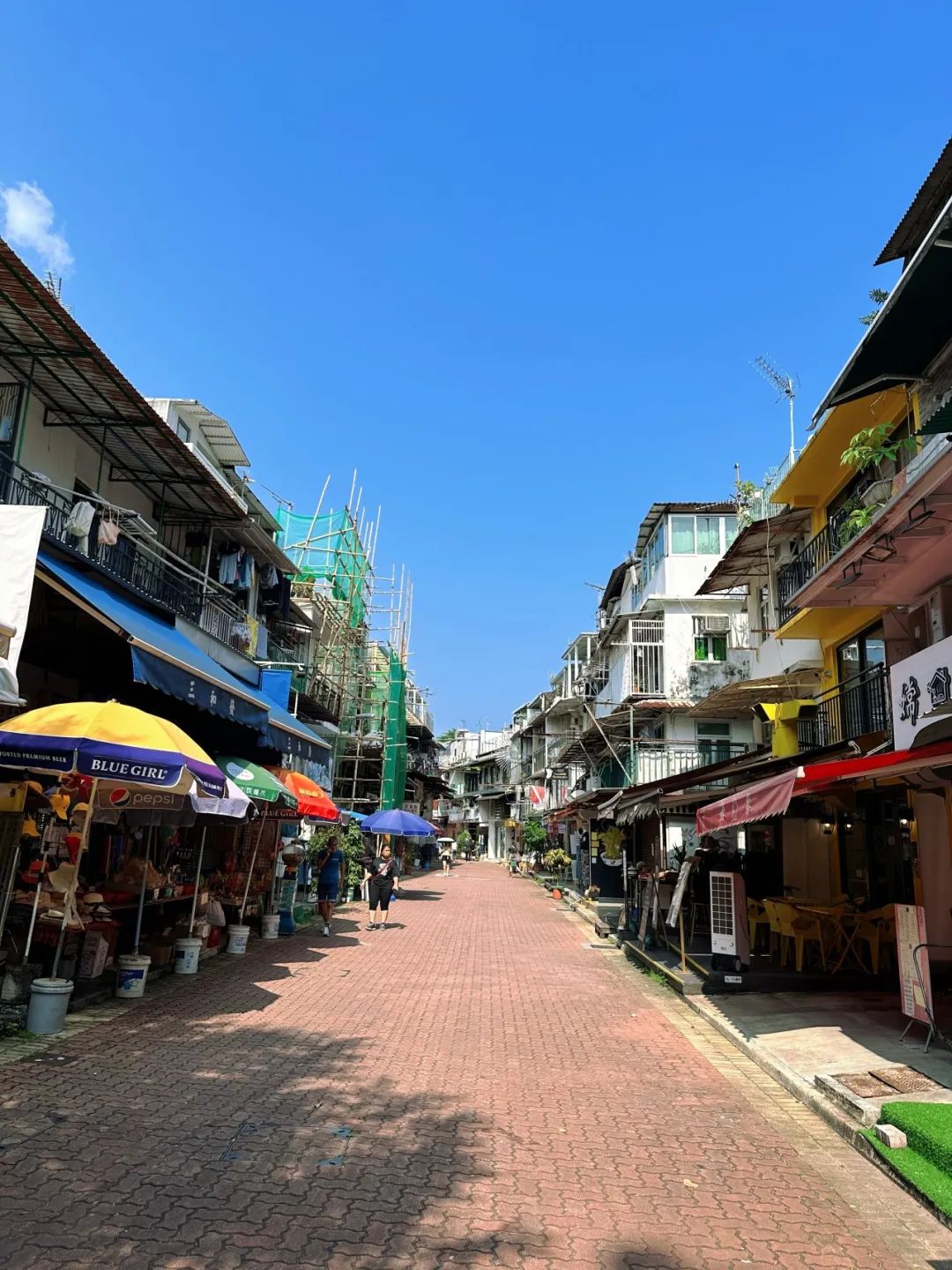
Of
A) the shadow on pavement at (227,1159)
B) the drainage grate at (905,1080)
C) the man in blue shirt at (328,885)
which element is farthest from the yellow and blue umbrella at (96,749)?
the man in blue shirt at (328,885)

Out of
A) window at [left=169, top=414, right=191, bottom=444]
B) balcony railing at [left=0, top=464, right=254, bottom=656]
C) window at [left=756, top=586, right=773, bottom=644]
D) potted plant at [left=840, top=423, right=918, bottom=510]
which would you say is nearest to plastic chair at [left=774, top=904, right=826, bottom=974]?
potted plant at [left=840, top=423, right=918, bottom=510]

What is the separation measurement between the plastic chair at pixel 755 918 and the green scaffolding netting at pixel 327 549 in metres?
17.6

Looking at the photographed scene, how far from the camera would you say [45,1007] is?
736cm


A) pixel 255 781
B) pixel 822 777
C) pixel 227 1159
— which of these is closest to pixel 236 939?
pixel 255 781

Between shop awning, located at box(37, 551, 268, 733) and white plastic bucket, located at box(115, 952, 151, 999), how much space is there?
10.0 ft

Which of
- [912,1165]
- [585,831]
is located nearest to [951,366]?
[912,1165]

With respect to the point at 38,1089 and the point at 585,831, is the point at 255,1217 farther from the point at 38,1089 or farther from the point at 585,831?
the point at 585,831

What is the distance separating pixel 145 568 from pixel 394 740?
64.2 feet

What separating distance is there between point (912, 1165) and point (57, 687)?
1223cm

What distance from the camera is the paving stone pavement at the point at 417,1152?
3.93 m

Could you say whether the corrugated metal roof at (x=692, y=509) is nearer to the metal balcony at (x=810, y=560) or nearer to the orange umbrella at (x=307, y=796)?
the metal balcony at (x=810, y=560)

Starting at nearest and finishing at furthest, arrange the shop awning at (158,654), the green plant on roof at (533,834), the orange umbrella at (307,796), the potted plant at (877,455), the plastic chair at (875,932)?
the shop awning at (158,654), the potted plant at (877,455), the plastic chair at (875,932), the orange umbrella at (307,796), the green plant on roof at (533,834)

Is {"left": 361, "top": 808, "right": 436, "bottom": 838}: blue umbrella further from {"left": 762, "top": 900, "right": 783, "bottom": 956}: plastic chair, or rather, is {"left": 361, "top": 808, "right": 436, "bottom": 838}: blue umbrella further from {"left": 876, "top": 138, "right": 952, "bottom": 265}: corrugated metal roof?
{"left": 876, "top": 138, "right": 952, "bottom": 265}: corrugated metal roof

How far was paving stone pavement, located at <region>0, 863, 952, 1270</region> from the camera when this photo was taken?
3.93 meters
